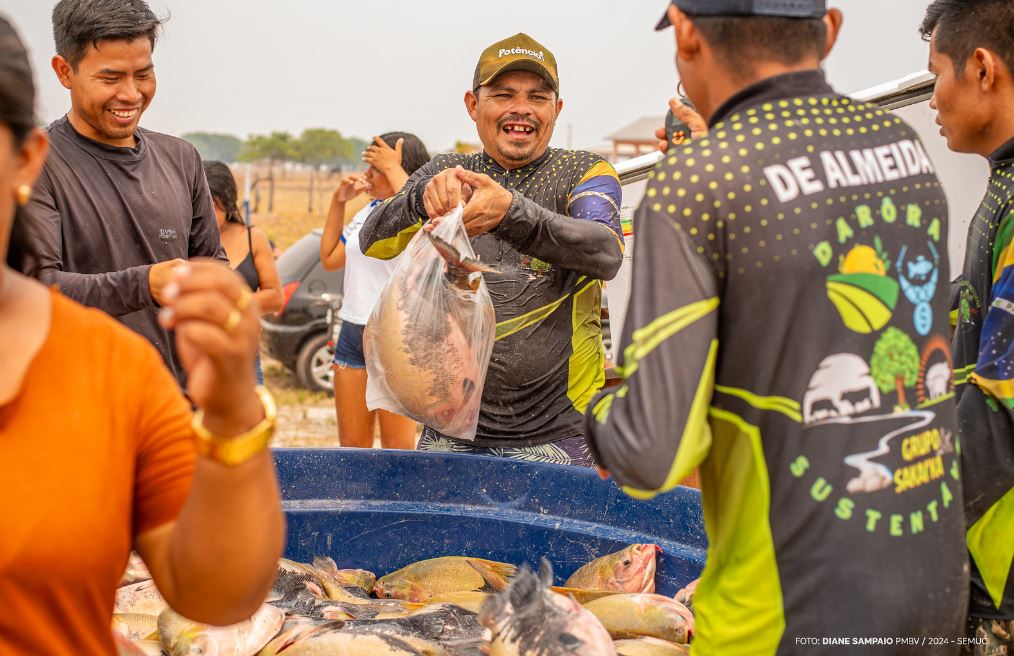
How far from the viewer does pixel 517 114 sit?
3.14 meters

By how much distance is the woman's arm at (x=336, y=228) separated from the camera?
6.47 m

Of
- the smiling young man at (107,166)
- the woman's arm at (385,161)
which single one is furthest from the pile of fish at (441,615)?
the woman's arm at (385,161)

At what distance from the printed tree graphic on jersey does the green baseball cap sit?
195 cm

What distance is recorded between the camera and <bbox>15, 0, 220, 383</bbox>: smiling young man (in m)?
2.88

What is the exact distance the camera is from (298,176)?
8425cm

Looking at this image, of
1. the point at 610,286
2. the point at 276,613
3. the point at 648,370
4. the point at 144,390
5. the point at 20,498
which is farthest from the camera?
the point at 610,286

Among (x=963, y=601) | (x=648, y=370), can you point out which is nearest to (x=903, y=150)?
(x=648, y=370)

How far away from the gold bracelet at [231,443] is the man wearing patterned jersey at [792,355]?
0.57 m

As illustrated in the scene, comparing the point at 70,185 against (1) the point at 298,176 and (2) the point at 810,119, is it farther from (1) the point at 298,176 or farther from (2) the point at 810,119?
(1) the point at 298,176

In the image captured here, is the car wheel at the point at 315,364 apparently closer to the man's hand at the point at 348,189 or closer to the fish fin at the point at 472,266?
the man's hand at the point at 348,189

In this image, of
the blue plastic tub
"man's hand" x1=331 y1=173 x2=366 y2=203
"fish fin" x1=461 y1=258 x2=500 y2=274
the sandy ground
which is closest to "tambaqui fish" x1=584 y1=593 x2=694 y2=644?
the blue plastic tub

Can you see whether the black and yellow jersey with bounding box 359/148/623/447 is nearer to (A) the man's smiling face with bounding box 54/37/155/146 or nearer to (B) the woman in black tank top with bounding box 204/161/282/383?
(A) the man's smiling face with bounding box 54/37/155/146

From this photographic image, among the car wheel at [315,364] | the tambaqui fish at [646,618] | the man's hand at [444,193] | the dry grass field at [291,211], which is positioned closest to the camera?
the tambaqui fish at [646,618]

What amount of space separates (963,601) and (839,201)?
0.71 m
